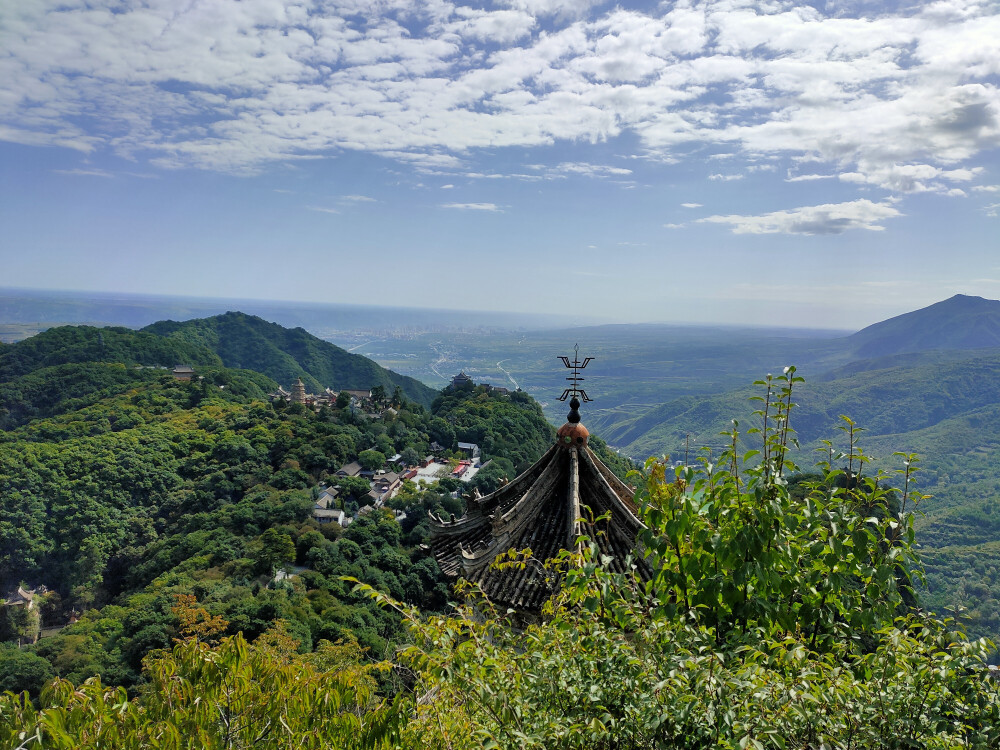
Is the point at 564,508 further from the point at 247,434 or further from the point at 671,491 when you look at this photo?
the point at 247,434

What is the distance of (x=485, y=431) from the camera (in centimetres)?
6012

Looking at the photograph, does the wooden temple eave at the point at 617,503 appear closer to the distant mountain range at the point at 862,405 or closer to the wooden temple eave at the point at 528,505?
the wooden temple eave at the point at 528,505

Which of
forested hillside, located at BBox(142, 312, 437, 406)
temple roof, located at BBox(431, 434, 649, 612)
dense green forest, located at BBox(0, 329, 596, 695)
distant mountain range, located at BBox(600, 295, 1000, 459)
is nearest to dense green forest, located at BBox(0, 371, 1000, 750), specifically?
temple roof, located at BBox(431, 434, 649, 612)

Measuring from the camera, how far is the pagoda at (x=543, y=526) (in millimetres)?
6668

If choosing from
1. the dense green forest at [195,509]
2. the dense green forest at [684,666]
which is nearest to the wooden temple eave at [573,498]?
the dense green forest at [684,666]

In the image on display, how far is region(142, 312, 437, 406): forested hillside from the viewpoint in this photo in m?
107

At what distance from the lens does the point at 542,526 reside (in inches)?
284

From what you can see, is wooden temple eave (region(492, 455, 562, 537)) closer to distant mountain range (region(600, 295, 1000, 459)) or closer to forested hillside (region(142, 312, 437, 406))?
distant mountain range (region(600, 295, 1000, 459))

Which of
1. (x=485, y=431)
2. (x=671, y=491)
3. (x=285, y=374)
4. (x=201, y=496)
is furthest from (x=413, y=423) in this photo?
(x=671, y=491)

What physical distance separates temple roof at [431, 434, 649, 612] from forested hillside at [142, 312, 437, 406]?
93.3 metres

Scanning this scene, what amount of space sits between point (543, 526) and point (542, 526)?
1 centimetres

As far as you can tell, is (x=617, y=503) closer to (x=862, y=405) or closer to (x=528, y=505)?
(x=528, y=505)

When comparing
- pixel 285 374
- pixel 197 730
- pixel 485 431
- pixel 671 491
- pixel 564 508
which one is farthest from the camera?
pixel 285 374

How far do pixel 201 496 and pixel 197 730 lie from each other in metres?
43.6
